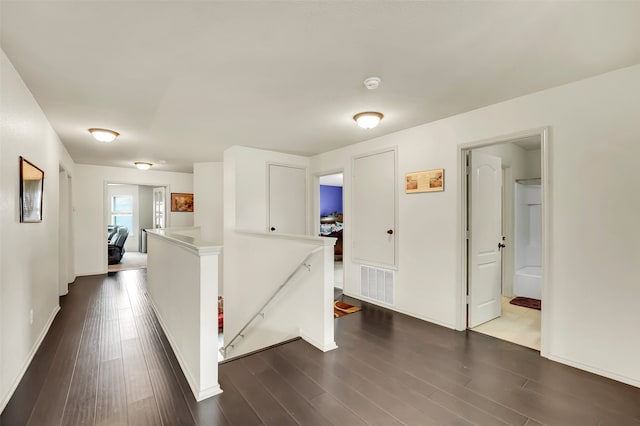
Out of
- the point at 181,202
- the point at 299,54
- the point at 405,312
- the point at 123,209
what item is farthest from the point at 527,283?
the point at 123,209

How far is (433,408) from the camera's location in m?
1.98

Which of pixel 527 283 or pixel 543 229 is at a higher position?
pixel 543 229

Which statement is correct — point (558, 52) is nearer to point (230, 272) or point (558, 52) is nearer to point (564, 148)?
point (564, 148)

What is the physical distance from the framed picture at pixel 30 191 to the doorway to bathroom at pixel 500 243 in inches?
168

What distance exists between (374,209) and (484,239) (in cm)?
148

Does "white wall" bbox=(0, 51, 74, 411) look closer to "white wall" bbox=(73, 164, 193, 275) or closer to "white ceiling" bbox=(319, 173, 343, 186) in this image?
"white wall" bbox=(73, 164, 193, 275)

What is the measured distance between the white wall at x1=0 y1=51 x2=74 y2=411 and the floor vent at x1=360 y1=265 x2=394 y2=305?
149 inches

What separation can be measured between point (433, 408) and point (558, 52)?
2644mm

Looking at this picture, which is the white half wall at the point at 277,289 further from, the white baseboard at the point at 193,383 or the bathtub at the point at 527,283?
the bathtub at the point at 527,283

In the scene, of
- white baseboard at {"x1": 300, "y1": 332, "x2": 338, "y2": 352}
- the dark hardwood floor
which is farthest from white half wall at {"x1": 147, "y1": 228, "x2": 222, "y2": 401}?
white baseboard at {"x1": 300, "y1": 332, "x2": 338, "y2": 352}

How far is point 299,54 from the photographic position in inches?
81.4

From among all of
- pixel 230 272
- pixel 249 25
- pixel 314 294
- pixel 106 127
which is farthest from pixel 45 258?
pixel 249 25

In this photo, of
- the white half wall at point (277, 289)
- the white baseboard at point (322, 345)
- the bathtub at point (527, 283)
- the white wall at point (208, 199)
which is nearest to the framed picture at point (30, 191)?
the white half wall at point (277, 289)

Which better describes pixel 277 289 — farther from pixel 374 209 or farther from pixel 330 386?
pixel 374 209
